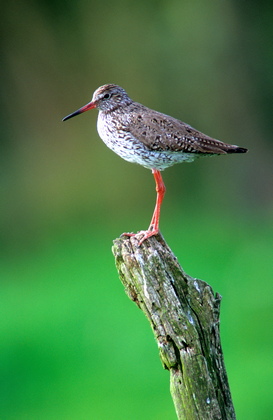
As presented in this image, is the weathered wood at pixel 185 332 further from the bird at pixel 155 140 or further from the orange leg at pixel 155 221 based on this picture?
the bird at pixel 155 140

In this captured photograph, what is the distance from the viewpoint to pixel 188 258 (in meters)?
13.2

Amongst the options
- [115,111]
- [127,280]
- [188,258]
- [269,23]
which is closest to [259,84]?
[269,23]

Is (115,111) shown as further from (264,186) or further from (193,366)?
(264,186)

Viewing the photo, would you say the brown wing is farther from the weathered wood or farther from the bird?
the weathered wood

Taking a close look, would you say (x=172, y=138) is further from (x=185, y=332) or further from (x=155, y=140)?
(x=185, y=332)

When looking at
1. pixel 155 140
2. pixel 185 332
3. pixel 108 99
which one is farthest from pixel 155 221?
pixel 185 332

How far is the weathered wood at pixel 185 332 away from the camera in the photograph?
5.03 meters

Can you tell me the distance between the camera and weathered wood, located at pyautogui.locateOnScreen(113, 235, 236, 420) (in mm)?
5027

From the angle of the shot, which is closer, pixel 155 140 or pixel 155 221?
pixel 155 221

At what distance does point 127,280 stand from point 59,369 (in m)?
5.13

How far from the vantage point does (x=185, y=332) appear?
16.6ft

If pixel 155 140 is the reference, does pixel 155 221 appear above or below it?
below

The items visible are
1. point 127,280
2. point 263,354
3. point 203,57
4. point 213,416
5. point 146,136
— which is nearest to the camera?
point 213,416

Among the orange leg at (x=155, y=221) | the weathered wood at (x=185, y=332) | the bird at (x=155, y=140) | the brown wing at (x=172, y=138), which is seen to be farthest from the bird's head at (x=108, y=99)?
the weathered wood at (x=185, y=332)
